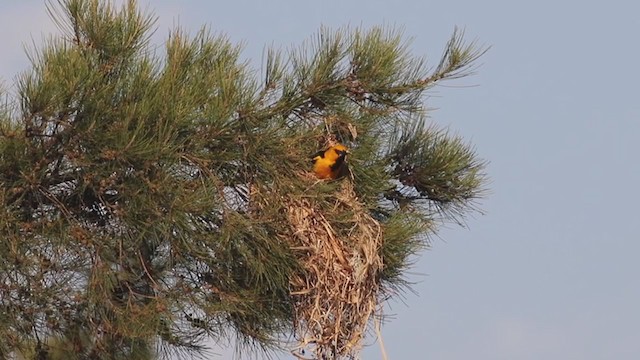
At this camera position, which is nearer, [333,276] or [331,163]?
[333,276]

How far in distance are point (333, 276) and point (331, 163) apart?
0.60m

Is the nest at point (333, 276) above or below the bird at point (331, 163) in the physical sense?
below

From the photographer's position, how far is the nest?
6566 millimetres

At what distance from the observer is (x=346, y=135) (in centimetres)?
722

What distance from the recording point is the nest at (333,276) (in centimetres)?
657

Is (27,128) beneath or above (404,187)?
beneath

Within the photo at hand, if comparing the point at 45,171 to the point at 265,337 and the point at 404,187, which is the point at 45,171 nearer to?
the point at 265,337

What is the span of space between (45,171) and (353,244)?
1451mm

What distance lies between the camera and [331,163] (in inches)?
274

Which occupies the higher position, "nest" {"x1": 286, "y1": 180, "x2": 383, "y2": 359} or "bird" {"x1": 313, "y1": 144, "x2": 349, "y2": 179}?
"bird" {"x1": 313, "y1": 144, "x2": 349, "y2": 179}

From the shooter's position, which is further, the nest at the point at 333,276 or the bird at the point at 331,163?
the bird at the point at 331,163

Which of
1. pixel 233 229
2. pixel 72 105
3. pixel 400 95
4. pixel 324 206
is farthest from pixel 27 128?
pixel 400 95

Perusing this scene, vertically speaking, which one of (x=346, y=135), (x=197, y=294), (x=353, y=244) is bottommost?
(x=197, y=294)

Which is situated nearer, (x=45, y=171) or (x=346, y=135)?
(x=45, y=171)
